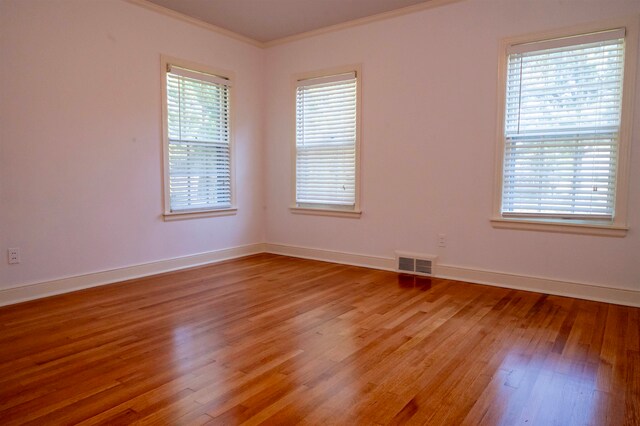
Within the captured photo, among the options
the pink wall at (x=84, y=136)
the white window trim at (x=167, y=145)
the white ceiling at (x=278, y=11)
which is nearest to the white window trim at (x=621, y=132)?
the white ceiling at (x=278, y=11)

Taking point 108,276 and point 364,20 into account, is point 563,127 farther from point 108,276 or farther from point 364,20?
point 108,276

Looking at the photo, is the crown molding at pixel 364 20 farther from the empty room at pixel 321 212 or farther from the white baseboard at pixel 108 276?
the white baseboard at pixel 108 276

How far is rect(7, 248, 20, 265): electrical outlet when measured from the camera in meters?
3.48

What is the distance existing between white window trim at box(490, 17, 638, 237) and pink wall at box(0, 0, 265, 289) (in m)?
3.31

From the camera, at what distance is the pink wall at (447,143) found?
365cm

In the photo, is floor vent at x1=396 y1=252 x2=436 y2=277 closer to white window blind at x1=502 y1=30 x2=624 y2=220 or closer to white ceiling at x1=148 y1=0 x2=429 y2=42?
white window blind at x1=502 y1=30 x2=624 y2=220

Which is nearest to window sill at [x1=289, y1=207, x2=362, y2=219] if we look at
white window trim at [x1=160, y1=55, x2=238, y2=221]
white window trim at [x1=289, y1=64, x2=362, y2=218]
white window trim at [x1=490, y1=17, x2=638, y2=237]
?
white window trim at [x1=289, y1=64, x2=362, y2=218]

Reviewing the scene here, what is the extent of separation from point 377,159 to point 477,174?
114 cm

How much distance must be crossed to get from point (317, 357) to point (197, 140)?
3273 millimetres

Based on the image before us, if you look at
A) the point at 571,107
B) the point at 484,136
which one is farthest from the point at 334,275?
the point at 571,107

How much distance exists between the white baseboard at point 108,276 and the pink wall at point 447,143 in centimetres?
133

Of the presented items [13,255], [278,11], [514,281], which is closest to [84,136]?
[13,255]

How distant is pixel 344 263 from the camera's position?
16.9ft

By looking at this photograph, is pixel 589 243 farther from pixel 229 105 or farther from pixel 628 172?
pixel 229 105
